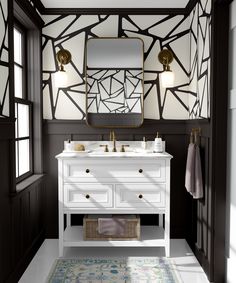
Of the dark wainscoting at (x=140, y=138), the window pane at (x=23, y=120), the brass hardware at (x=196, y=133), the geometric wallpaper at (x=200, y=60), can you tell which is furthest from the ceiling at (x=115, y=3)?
the brass hardware at (x=196, y=133)

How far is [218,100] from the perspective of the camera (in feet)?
9.52

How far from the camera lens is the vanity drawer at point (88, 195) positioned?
Answer: 3.39 m

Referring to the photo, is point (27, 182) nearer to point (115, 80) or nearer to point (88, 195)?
point (88, 195)

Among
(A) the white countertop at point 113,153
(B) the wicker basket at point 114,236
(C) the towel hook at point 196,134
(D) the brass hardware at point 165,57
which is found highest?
(D) the brass hardware at point 165,57

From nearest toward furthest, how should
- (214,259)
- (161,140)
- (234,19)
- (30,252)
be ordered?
1. (234,19)
2. (214,259)
3. (30,252)
4. (161,140)

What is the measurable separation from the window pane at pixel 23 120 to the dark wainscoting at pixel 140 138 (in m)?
0.26

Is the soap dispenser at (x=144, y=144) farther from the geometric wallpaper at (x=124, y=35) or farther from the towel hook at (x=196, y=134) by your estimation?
the towel hook at (x=196, y=134)

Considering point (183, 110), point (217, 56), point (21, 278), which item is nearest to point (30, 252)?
point (21, 278)

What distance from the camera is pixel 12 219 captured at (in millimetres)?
2820

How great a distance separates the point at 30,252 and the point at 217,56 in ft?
7.89

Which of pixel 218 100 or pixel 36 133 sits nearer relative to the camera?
pixel 218 100

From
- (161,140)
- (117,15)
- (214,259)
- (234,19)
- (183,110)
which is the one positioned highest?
(117,15)

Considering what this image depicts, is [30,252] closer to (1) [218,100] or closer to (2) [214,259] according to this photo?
(2) [214,259]

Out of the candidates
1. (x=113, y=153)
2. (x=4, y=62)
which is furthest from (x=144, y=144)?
(x=4, y=62)
